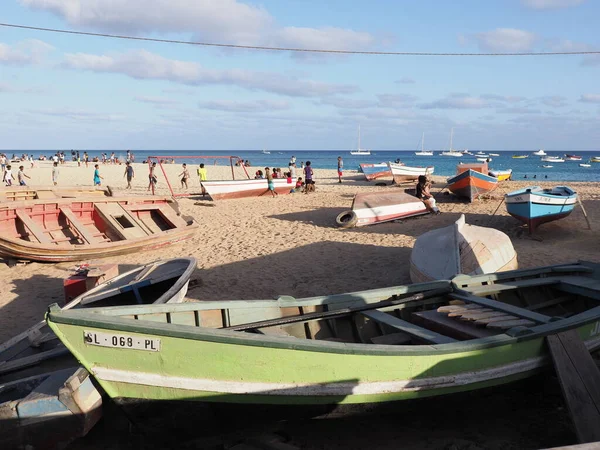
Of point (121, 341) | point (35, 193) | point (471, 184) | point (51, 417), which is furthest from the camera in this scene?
point (471, 184)

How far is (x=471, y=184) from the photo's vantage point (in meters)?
18.8

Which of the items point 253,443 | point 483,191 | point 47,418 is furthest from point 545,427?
point 483,191

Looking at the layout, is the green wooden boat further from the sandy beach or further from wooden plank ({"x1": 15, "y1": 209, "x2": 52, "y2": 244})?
wooden plank ({"x1": 15, "y1": 209, "x2": 52, "y2": 244})

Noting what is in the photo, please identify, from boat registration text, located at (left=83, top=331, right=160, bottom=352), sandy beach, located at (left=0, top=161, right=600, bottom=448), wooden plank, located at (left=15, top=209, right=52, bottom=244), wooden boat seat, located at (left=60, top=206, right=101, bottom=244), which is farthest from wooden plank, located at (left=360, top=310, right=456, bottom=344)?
wooden plank, located at (left=15, top=209, right=52, bottom=244)

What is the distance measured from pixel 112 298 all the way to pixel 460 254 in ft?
18.8

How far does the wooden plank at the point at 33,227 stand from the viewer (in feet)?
35.7

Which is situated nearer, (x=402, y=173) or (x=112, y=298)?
(x=112, y=298)

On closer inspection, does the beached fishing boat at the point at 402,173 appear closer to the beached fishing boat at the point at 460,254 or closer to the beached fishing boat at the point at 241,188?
the beached fishing boat at the point at 241,188

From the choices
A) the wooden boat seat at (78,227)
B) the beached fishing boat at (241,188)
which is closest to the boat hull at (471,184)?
the beached fishing boat at (241,188)

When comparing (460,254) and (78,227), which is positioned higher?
(78,227)

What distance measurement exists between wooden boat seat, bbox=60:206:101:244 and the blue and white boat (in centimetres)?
1065

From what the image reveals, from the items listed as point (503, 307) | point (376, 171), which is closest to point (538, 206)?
point (503, 307)

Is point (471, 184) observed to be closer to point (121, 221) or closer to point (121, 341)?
point (121, 221)

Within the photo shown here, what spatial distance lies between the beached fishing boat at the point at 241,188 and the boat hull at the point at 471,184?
7.97m
